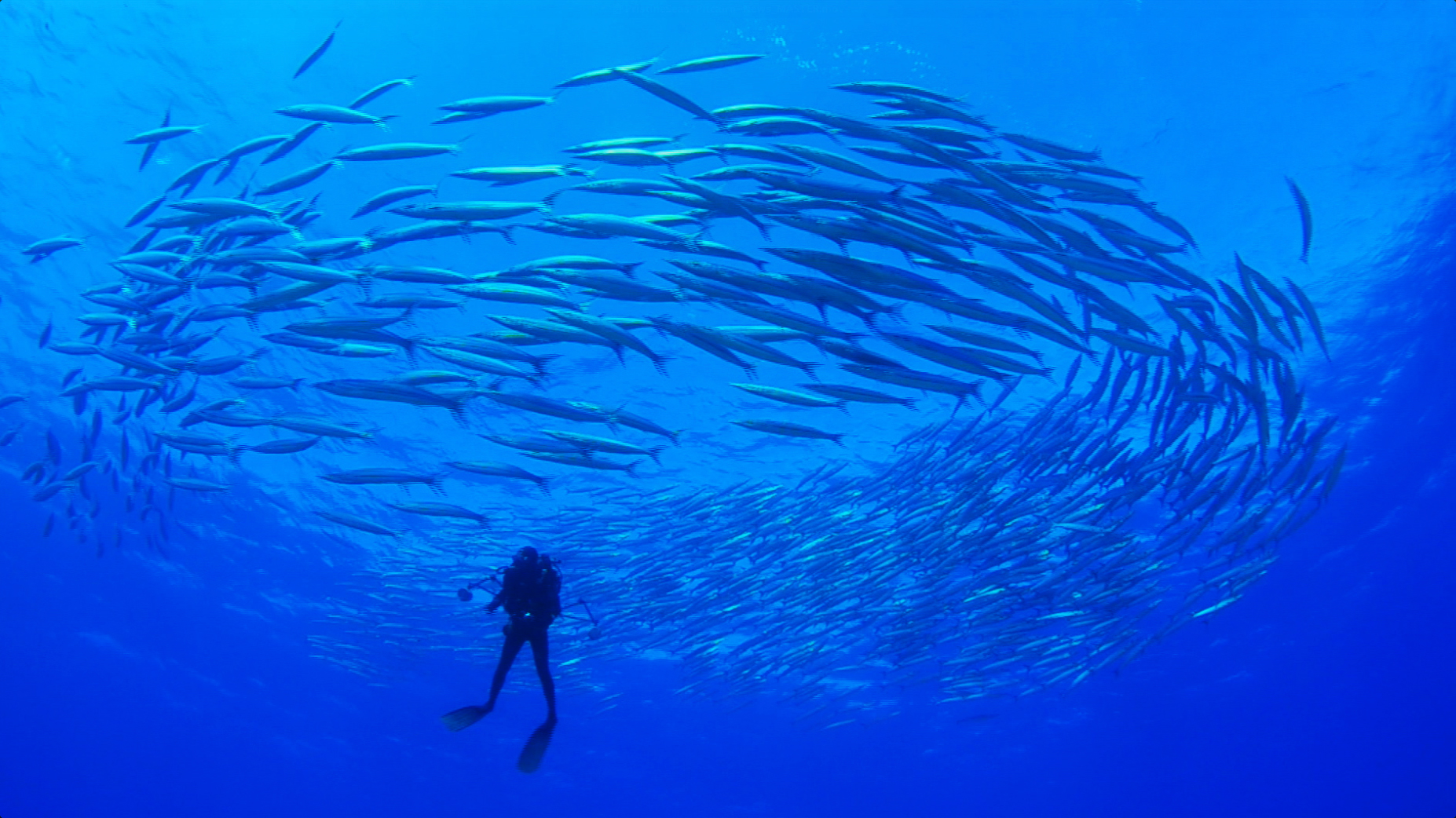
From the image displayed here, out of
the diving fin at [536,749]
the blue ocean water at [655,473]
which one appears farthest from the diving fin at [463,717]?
the blue ocean water at [655,473]

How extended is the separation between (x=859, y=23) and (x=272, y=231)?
21.6 feet

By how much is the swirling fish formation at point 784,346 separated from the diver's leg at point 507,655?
1.42m

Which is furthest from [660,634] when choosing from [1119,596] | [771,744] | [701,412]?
[771,744]

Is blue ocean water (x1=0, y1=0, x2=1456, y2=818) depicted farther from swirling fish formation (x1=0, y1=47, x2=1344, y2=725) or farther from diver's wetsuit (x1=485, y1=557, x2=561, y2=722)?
diver's wetsuit (x1=485, y1=557, x2=561, y2=722)

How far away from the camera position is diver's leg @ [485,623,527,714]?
21.4 ft

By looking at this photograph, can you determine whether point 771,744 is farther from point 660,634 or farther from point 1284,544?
point 1284,544

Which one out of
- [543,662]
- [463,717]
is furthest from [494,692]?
[543,662]

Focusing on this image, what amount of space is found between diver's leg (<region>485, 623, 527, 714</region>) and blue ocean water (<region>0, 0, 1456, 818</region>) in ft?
16.9

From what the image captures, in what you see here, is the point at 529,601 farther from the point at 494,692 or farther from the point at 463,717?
the point at 463,717

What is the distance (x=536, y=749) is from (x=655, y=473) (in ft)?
34.6

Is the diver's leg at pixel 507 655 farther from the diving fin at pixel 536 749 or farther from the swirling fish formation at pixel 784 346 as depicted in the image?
the swirling fish formation at pixel 784 346

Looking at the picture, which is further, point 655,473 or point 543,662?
point 655,473

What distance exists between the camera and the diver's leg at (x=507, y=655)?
6508 millimetres

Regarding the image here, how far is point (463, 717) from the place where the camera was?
20.7ft
